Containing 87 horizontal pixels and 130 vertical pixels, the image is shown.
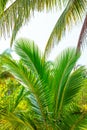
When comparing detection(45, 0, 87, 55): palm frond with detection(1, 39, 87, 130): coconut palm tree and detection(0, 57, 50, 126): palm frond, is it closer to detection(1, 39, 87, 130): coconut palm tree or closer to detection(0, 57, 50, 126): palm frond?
detection(1, 39, 87, 130): coconut palm tree

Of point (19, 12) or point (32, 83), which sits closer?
point (32, 83)

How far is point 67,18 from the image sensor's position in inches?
312

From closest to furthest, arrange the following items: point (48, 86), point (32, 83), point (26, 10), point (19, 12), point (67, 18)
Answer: point (32, 83)
point (48, 86)
point (26, 10)
point (19, 12)
point (67, 18)

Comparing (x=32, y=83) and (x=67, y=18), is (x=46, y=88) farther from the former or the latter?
(x=67, y=18)

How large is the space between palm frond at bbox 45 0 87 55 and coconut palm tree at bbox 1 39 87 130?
2316 millimetres

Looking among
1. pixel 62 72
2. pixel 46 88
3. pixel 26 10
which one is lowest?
pixel 46 88

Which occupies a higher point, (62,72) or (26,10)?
(26,10)

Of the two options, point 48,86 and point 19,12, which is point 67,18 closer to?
point 19,12

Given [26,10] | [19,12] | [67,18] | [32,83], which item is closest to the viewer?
[32,83]

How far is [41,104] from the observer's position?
5.56 m

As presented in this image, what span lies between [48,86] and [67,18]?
274 centimetres

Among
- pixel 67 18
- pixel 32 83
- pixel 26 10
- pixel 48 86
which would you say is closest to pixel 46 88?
pixel 48 86

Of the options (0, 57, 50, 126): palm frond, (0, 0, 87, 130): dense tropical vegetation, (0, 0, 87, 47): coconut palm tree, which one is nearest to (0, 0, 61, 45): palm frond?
(0, 0, 87, 47): coconut palm tree

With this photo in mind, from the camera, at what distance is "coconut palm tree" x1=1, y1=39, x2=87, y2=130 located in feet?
17.8
